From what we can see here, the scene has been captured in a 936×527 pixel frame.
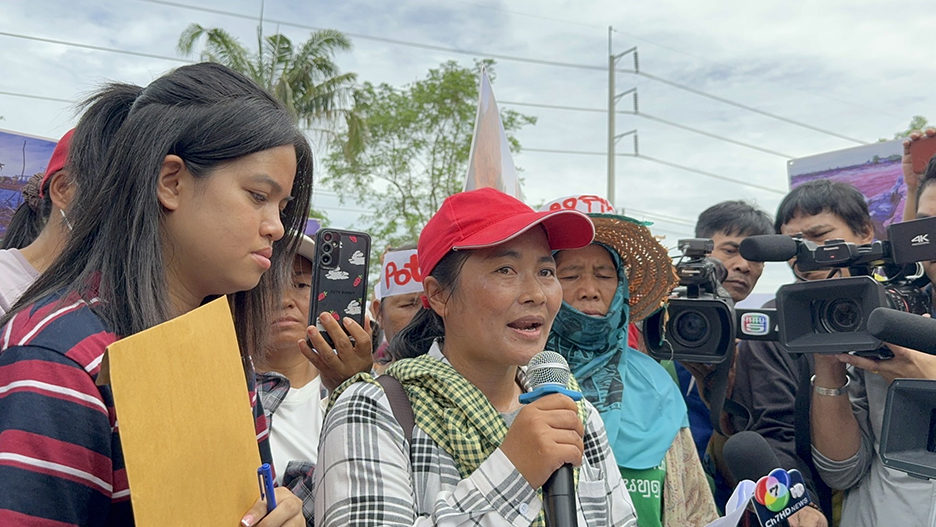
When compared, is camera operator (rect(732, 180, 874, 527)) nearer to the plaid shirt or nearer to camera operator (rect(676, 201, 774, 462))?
camera operator (rect(676, 201, 774, 462))

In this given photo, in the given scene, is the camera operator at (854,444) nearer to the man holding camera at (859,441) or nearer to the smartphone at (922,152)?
the man holding camera at (859,441)

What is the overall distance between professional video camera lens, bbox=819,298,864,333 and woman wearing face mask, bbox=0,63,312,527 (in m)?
2.15

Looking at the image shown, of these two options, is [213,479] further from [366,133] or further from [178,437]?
[366,133]

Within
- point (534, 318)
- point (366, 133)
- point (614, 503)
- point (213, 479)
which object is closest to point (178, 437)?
point (213, 479)

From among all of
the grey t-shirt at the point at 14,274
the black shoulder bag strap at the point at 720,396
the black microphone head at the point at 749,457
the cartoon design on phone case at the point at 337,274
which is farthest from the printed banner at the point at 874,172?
the grey t-shirt at the point at 14,274

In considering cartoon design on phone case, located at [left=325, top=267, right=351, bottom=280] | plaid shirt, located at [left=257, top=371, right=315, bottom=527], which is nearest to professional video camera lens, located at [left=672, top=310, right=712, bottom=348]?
cartoon design on phone case, located at [left=325, top=267, right=351, bottom=280]

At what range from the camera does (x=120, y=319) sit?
1403 millimetres

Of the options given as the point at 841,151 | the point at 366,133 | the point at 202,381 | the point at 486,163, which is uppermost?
the point at 366,133

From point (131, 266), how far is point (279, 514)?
0.54 meters

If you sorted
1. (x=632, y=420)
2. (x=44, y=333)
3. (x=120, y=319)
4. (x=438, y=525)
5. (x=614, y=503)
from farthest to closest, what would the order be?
1. (x=632, y=420)
2. (x=614, y=503)
3. (x=438, y=525)
4. (x=120, y=319)
5. (x=44, y=333)

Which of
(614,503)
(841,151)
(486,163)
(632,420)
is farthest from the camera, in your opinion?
(841,151)

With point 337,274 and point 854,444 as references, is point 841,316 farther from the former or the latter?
point 337,274

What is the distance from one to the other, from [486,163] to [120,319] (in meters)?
2.60

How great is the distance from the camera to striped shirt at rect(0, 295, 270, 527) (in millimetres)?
1156
